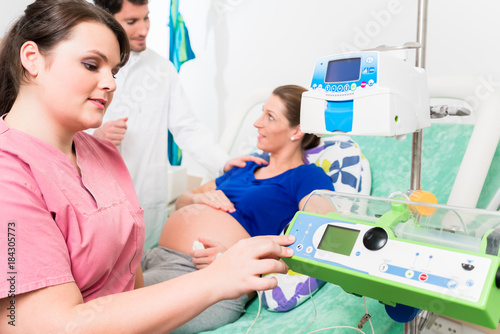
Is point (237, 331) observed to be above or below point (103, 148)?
below

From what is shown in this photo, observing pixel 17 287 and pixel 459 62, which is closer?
pixel 17 287

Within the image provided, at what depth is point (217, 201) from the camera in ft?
6.15

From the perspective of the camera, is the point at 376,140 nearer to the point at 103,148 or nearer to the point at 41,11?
the point at 103,148

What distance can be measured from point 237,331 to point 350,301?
37 cm

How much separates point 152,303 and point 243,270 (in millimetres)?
170

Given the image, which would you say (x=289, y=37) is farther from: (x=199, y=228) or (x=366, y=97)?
(x=366, y=97)

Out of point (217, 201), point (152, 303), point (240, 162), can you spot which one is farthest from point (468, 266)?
point (240, 162)

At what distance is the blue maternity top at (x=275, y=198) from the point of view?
1.79 metres

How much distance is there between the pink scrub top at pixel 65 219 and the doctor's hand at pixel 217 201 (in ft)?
2.17

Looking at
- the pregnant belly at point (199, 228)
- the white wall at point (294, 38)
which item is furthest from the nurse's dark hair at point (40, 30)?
the white wall at point (294, 38)

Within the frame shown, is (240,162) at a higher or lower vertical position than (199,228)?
higher

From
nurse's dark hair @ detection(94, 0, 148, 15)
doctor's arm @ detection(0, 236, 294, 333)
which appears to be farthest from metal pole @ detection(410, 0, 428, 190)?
nurse's dark hair @ detection(94, 0, 148, 15)

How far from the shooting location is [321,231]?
0.88 meters

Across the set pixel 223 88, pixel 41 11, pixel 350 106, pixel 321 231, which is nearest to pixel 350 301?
pixel 321 231
